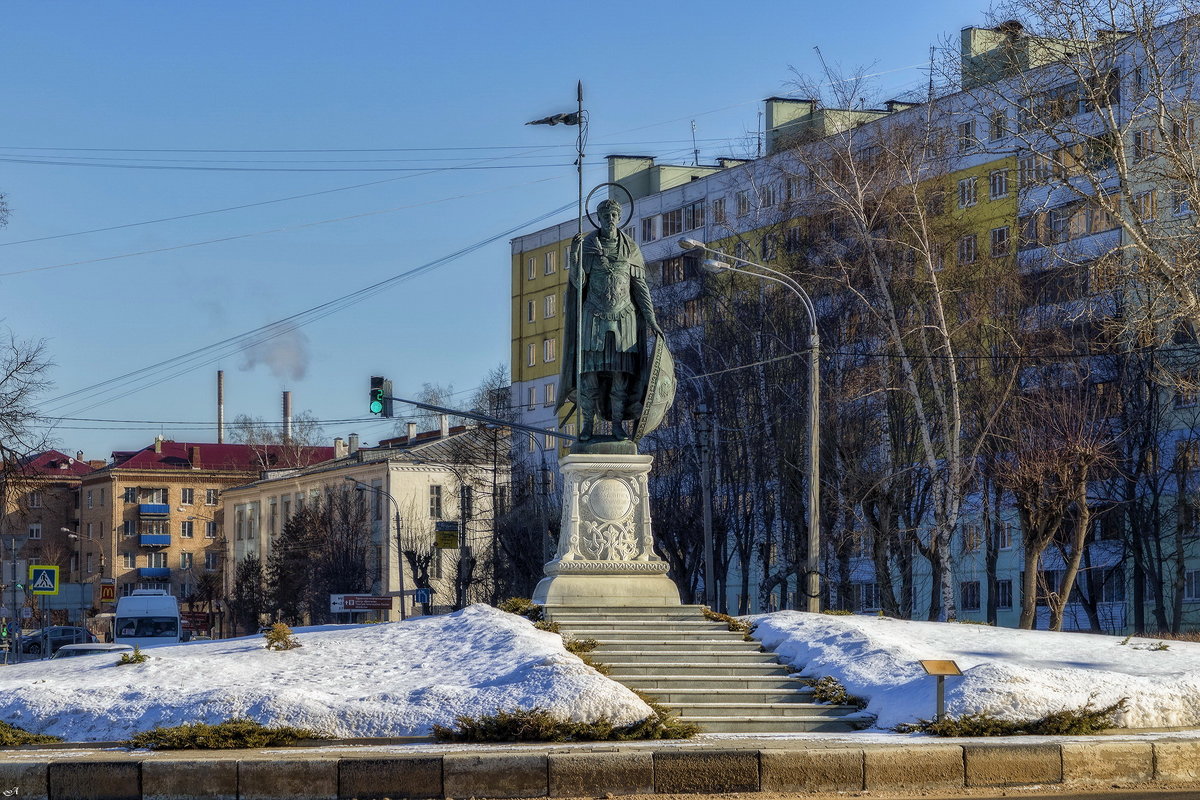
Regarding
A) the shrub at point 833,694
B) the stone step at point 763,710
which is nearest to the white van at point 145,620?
the shrub at point 833,694

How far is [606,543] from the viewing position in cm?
2180

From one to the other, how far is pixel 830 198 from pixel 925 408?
826 centimetres

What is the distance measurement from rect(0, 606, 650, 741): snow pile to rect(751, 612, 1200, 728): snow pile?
9.05ft

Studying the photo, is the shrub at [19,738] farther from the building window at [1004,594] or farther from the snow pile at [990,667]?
the building window at [1004,594]

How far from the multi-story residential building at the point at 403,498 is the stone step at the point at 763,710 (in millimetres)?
51882

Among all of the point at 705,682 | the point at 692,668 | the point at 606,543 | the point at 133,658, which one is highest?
the point at 606,543

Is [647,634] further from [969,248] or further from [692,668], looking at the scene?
[969,248]

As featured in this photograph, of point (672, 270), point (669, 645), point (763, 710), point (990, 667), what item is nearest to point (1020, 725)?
point (990, 667)

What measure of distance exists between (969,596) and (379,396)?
85.5ft

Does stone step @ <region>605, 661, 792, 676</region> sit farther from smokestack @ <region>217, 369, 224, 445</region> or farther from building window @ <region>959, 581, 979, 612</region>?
smokestack @ <region>217, 369, 224, 445</region>

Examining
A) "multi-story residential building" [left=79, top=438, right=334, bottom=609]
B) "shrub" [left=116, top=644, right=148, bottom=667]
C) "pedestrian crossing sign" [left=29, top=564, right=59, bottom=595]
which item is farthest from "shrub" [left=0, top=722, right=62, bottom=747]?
"multi-story residential building" [left=79, top=438, right=334, bottom=609]

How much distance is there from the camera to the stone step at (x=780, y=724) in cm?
1730

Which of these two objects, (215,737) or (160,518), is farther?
(160,518)

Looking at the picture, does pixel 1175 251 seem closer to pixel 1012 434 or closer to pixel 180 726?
pixel 1012 434
